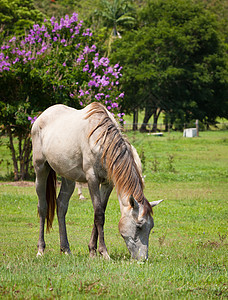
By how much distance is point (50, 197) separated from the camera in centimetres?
764

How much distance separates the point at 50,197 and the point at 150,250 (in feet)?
6.24

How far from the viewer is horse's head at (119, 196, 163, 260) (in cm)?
549

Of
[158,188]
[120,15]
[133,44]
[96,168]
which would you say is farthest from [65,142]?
[120,15]

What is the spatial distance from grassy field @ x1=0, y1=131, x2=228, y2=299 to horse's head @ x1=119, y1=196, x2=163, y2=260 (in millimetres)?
172

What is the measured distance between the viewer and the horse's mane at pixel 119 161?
224 inches

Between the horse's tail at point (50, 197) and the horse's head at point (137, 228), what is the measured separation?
2.33m

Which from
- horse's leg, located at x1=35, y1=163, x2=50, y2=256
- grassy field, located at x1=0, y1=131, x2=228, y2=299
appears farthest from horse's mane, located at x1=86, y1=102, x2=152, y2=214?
horse's leg, located at x1=35, y1=163, x2=50, y2=256

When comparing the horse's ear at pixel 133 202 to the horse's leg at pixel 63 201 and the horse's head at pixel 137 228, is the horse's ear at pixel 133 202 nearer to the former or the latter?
the horse's head at pixel 137 228

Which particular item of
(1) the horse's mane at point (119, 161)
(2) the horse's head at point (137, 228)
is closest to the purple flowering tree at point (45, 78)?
(1) the horse's mane at point (119, 161)

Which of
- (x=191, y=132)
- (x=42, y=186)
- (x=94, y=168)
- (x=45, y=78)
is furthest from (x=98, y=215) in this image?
(x=191, y=132)

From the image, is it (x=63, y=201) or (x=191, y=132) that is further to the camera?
(x=191, y=132)

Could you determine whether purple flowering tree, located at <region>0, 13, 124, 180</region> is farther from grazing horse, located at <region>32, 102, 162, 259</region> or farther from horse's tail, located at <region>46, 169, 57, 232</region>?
grazing horse, located at <region>32, 102, 162, 259</region>

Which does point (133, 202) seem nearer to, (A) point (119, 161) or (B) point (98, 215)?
(A) point (119, 161)

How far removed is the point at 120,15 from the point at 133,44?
8.81 metres
